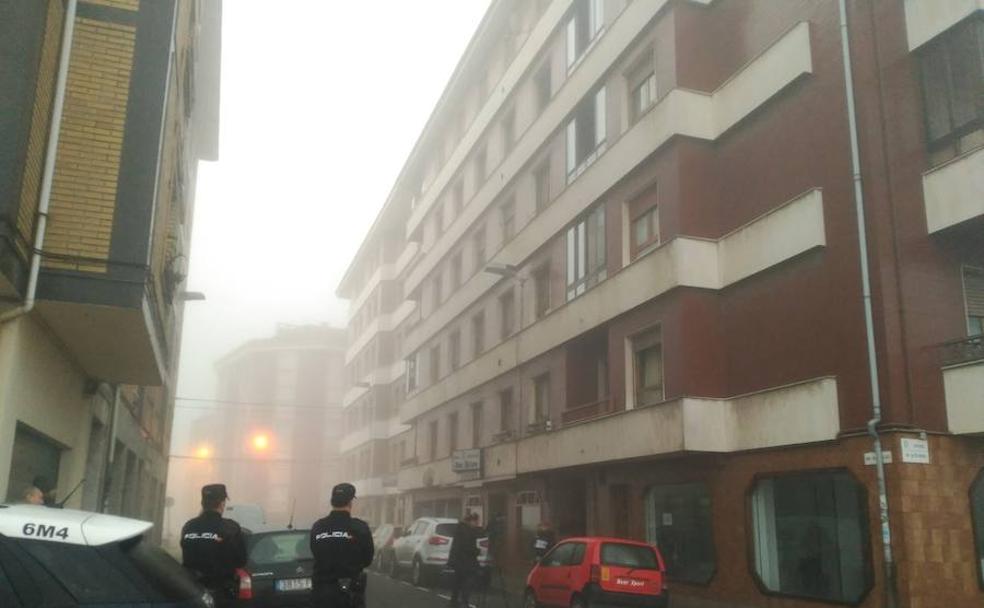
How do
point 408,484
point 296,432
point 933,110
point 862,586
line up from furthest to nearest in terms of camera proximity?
point 296,432, point 408,484, point 933,110, point 862,586

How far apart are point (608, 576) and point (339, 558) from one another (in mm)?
7719

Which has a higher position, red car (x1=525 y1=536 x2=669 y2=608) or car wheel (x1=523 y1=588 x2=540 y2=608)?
red car (x1=525 y1=536 x2=669 y2=608)

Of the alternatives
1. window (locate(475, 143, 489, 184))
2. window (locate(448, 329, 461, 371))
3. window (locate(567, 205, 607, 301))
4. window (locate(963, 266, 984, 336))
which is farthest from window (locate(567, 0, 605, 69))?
window (locate(448, 329, 461, 371))

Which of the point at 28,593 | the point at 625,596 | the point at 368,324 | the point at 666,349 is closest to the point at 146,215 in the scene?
the point at 28,593

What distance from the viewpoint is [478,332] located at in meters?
33.4

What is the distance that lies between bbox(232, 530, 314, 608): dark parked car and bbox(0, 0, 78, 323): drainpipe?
4167 mm

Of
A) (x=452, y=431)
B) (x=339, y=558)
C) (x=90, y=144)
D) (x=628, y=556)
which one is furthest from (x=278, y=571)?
(x=452, y=431)

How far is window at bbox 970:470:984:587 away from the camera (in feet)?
44.8

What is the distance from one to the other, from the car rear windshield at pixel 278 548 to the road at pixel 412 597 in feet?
16.4

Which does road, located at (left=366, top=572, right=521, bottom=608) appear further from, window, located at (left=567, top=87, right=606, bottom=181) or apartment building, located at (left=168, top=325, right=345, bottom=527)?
apartment building, located at (left=168, top=325, right=345, bottom=527)

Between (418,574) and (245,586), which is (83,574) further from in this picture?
(418,574)

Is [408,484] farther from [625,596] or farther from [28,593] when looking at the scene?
[28,593]

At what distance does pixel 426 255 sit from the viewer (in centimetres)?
4084

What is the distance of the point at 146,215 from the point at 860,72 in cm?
1159
